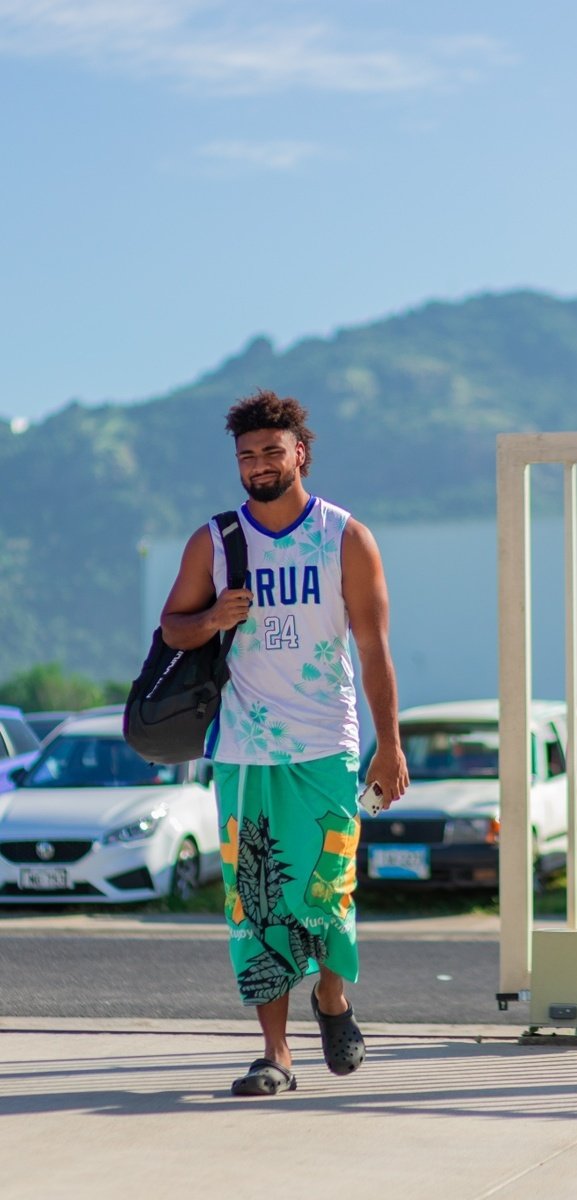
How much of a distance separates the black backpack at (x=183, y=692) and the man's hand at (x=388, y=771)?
0.49 metres

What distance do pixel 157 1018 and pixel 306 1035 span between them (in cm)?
72

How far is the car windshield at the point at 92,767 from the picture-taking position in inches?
537

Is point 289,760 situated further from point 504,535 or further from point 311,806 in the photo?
point 504,535

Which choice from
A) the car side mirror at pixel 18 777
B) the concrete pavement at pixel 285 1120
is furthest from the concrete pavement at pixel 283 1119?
the car side mirror at pixel 18 777

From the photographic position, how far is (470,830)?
494 inches

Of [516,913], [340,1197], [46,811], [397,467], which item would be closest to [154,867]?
[46,811]

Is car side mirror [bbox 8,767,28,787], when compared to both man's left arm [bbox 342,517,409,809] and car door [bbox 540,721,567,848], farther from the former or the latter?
man's left arm [bbox 342,517,409,809]

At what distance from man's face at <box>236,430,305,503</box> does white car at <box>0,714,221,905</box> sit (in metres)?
7.30

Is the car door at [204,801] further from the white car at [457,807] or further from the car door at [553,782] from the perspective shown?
the car door at [553,782]

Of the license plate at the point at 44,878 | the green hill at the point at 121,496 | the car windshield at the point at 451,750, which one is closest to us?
the license plate at the point at 44,878

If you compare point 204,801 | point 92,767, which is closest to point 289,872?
point 204,801

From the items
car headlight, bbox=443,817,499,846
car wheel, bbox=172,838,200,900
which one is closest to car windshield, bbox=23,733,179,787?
car wheel, bbox=172,838,200,900

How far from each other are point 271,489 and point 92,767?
28.7 feet

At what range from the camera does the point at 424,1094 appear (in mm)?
5301
